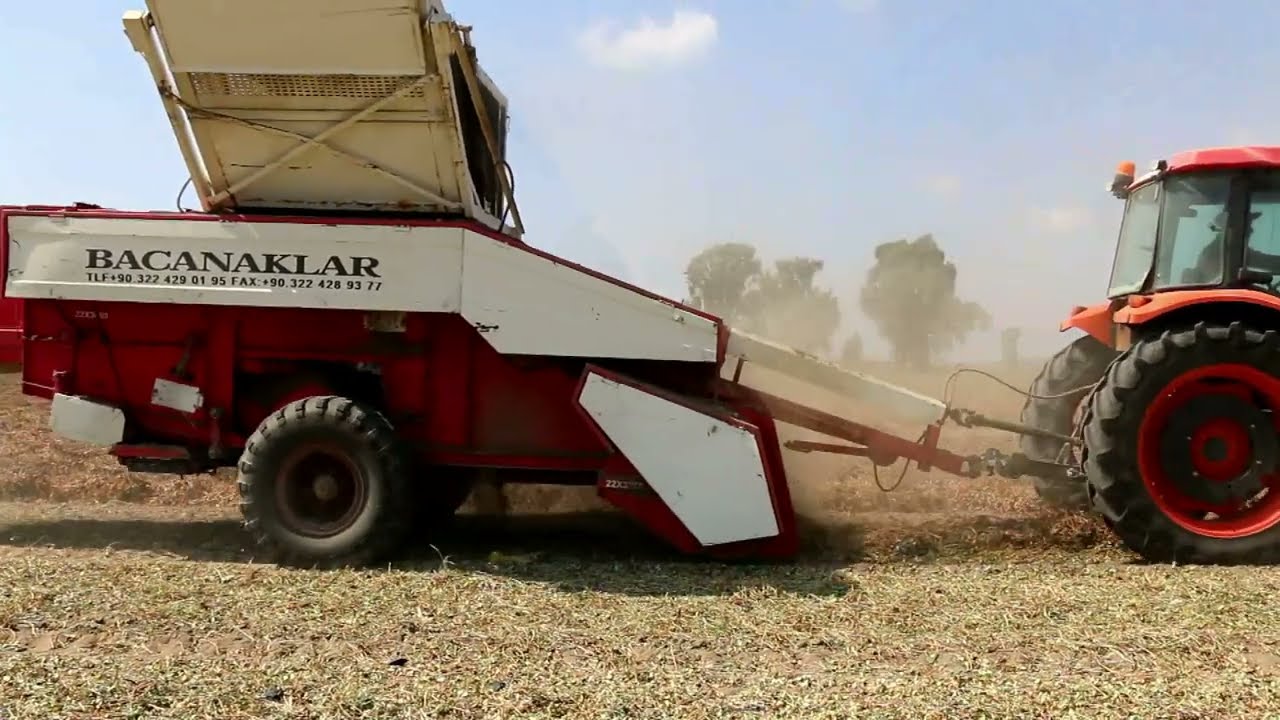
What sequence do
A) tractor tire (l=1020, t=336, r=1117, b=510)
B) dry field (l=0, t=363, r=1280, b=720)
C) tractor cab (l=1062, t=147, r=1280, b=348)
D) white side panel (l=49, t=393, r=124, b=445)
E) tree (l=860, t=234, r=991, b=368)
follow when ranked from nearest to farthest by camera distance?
dry field (l=0, t=363, r=1280, b=720) < tractor cab (l=1062, t=147, r=1280, b=348) < white side panel (l=49, t=393, r=124, b=445) < tractor tire (l=1020, t=336, r=1117, b=510) < tree (l=860, t=234, r=991, b=368)

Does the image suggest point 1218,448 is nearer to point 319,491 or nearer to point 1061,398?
point 1061,398

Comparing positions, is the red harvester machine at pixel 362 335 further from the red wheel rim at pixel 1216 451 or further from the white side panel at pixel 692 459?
the red wheel rim at pixel 1216 451

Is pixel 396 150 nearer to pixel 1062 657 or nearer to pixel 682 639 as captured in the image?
pixel 682 639

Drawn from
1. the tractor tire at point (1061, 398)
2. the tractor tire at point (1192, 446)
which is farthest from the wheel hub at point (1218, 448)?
the tractor tire at point (1061, 398)

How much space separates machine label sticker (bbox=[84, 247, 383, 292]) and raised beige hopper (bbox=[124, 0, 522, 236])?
0.48 m

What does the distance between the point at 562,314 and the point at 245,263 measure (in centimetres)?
173

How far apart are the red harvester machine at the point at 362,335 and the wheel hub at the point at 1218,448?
0.62 meters

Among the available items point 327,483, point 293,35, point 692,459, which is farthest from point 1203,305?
point 293,35

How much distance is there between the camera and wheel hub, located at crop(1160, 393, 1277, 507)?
5375 millimetres

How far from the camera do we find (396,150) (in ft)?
18.3

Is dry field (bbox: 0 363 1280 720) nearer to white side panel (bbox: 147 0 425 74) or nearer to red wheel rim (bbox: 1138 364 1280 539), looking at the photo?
red wheel rim (bbox: 1138 364 1280 539)

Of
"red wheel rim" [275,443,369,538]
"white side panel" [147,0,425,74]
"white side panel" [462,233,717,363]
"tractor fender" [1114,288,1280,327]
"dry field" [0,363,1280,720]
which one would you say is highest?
"white side panel" [147,0,425,74]

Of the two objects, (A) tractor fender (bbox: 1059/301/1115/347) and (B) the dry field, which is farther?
(A) tractor fender (bbox: 1059/301/1115/347)

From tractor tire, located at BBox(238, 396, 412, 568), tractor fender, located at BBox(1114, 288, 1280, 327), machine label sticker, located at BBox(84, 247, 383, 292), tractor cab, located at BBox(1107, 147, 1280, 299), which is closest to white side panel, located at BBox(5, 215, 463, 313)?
machine label sticker, located at BBox(84, 247, 383, 292)
